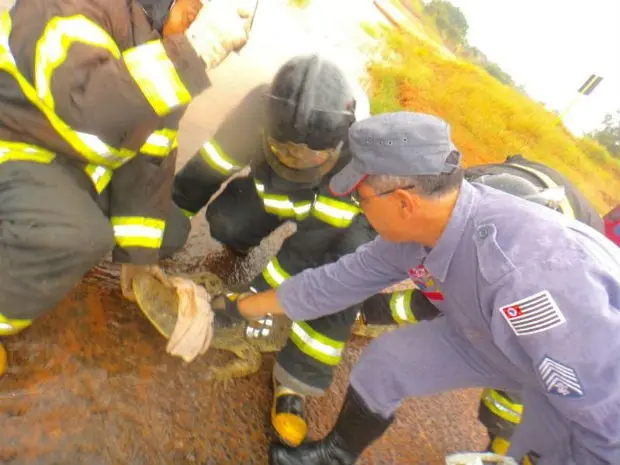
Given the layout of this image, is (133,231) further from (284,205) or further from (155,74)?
(284,205)

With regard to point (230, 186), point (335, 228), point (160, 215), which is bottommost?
point (230, 186)

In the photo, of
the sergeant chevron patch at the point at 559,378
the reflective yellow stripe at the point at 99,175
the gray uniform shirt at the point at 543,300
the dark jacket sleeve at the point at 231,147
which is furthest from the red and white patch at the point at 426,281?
the reflective yellow stripe at the point at 99,175

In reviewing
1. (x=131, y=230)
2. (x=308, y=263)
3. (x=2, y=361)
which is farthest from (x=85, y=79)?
(x=308, y=263)

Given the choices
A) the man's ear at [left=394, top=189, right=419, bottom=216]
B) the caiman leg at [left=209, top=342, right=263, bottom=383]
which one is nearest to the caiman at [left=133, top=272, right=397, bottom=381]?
the caiman leg at [left=209, top=342, right=263, bottom=383]

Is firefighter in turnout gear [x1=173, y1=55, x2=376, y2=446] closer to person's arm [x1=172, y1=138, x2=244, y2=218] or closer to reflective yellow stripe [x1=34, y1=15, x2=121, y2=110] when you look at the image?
person's arm [x1=172, y1=138, x2=244, y2=218]

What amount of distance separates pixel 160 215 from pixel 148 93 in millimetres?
617

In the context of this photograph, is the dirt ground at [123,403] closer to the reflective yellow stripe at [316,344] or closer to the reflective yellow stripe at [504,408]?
the reflective yellow stripe at [316,344]

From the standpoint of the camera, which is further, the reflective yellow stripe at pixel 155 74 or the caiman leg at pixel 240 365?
the caiman leg at pixel 240 365

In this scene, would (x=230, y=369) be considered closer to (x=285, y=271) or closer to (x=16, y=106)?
(x=285, y=271)

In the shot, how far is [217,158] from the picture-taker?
237 cm

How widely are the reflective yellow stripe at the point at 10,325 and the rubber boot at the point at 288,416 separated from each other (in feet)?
3.22

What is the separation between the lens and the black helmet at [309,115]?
207cm

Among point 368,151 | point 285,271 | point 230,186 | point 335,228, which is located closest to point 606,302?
point 368,151

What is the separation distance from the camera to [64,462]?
1527mm
